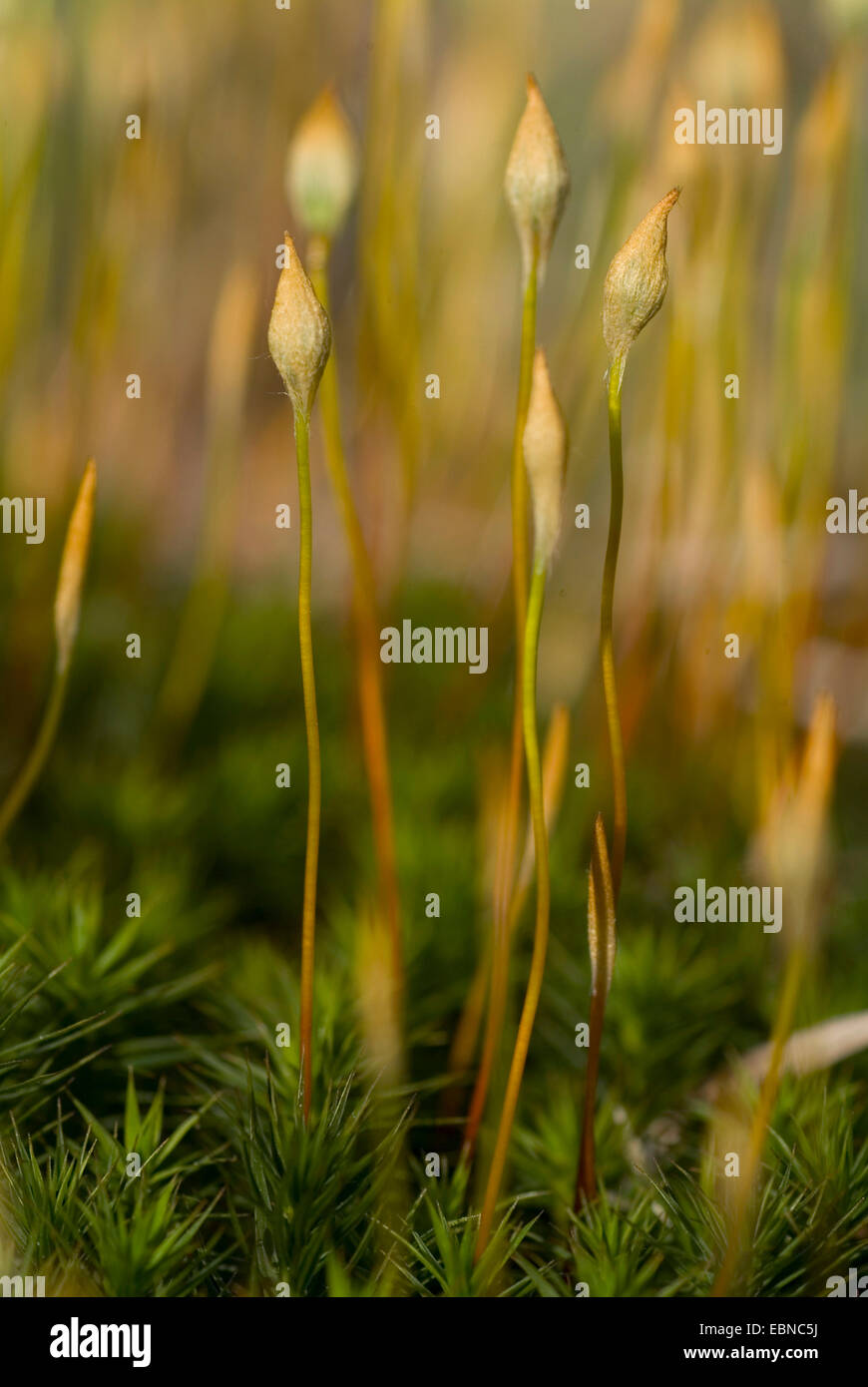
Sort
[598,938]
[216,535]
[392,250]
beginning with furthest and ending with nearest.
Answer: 1. [216,535]
2. [392,250]
3. [598,938]

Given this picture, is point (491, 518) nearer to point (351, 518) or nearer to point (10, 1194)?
point (351, 518)

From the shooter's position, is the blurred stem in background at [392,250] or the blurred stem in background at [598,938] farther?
the blurred stem in background at [392,250]

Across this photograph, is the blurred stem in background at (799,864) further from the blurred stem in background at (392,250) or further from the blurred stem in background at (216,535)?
the blurred stem in background at (216,535)

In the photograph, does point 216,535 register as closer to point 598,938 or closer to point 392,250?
point 392,250

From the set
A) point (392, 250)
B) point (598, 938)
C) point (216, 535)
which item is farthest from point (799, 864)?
point (216, 535)

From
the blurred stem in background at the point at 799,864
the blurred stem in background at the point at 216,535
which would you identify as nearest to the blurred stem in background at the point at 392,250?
the blurred stem in background at the point at 216,535

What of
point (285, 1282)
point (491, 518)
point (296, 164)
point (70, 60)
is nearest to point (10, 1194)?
point (285, 1282)

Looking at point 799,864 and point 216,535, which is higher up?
point 216,535

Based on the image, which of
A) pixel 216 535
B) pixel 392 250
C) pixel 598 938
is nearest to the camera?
pixel 598 938

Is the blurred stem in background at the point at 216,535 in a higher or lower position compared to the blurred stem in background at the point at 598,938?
higher
